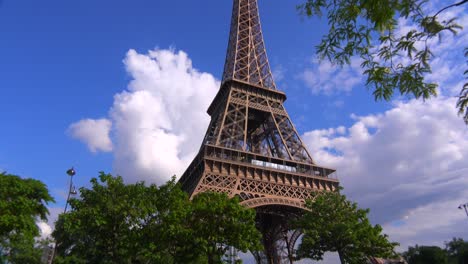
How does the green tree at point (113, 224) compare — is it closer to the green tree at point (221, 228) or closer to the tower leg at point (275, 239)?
the green tree at point (221, 228)

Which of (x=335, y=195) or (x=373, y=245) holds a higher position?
(x=335, y=195)

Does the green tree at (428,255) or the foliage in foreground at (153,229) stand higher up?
the green tree at (428,255)

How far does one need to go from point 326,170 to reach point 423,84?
110 ft

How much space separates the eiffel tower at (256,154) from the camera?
33.2m

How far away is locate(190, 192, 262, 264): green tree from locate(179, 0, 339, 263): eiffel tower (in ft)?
28.1

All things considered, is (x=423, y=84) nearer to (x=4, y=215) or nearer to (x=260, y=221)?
(x=4, y=215)

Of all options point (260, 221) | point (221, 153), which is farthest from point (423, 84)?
point (260, 221)

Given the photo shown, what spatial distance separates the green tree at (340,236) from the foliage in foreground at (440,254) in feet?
107

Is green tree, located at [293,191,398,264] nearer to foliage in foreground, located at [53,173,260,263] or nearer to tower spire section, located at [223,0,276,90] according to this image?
foliage in foreground, located at [53,173,260,263]

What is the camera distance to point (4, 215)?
21.3 metres

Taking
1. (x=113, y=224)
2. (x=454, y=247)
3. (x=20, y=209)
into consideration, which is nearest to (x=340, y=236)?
(x=113, y=224)

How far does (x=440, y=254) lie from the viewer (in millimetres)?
54844

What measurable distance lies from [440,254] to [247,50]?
46727 mm

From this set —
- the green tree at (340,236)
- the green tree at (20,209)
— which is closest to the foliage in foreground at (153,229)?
the green tree at (20,209)
